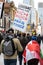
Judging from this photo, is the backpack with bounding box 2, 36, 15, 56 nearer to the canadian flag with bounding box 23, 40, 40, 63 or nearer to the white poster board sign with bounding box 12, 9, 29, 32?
the canadian flag with bounding box 23, 40, 40, 63

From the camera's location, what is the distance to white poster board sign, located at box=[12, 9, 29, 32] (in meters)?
11.7

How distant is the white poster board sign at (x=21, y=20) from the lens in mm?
11734

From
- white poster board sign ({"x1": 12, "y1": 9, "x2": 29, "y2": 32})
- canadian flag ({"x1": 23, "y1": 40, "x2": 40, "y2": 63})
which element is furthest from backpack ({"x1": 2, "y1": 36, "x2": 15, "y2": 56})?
white poster board sign ({"x1": 12, "y1": 9, "x2": 29, "y2": 32})

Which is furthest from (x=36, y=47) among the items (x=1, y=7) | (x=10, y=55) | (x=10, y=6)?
(x=10, y=6)

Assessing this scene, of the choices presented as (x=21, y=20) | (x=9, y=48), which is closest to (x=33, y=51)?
(x=9, y=48)

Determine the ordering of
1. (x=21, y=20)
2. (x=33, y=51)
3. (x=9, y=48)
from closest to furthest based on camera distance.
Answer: (x=33, y=51)
(x=9, y=48)
(x=21, y=20)

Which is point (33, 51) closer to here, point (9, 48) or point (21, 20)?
point (9, 48)

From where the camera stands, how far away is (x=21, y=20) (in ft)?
39.0

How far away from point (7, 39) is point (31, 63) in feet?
3.30

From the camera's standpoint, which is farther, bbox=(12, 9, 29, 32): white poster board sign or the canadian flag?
bbox=(12, 9, 29, 32): white poster board sign

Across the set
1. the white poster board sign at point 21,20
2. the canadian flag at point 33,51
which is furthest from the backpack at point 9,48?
the white poster board sign at point 21,20

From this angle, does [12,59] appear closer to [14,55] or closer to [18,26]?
[14,55]

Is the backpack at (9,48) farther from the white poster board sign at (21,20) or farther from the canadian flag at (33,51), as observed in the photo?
the white poster board sign at (21,20)

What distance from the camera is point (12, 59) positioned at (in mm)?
9789
